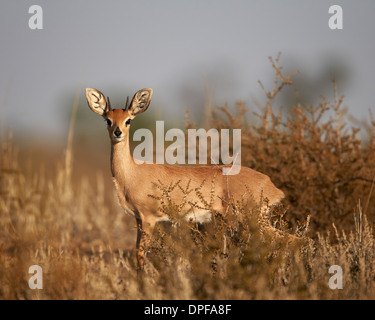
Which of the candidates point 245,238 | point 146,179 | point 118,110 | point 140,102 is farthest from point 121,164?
point 245,238

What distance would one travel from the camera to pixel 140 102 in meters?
6.71

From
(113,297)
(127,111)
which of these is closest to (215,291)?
(113,297)

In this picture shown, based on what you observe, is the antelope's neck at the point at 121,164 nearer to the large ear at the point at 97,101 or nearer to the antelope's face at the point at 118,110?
the antelope's face at the point at 118,110

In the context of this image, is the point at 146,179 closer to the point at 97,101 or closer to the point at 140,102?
the point at 140,102

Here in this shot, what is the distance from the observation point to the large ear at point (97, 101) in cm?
670

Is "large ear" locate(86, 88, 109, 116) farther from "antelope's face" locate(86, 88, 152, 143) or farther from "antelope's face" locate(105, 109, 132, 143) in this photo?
"antelope's face" locate(105, 109, 132, 143)

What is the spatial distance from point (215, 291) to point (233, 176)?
2.62 m

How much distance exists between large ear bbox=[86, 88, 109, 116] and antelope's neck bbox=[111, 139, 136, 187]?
53 cm

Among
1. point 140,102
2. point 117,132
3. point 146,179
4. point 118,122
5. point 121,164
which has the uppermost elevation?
point 140,102

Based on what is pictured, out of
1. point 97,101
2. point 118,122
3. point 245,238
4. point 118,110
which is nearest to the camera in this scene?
point 245,238

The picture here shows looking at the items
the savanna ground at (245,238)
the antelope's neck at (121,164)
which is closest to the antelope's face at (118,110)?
the antelope's neck at (121,164)

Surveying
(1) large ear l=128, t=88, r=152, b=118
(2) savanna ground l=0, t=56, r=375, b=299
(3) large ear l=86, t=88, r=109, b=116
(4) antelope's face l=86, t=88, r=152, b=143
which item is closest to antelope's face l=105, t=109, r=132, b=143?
(4) antelope's face l=86, t=88, r=152, b=143

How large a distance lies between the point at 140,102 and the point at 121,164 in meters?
0.92
